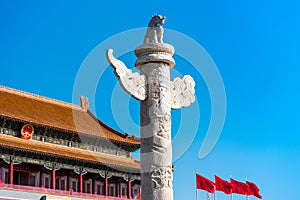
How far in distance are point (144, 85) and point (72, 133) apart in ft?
102

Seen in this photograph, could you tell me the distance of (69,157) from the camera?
3759cm

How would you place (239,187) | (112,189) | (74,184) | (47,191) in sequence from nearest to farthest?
(47,191)
(74,184)
(239,187)
(112,189)

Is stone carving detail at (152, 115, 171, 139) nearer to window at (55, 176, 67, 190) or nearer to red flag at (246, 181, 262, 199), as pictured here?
window at (55, 176, 67, 190)

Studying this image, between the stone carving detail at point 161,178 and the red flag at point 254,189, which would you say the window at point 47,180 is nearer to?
the red flag at point 254,189

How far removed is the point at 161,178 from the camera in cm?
914

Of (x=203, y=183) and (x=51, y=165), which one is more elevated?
(x=51, y=165)

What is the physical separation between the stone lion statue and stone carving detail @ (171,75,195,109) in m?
0.75

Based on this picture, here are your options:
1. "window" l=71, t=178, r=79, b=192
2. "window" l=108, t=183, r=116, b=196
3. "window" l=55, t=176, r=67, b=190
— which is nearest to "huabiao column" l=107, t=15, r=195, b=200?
"window" l=55, t=176, r=67, b=190

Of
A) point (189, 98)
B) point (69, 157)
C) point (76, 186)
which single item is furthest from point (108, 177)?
point (189, 98)

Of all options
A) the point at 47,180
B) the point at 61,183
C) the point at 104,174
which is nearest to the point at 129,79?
the point at 47,180

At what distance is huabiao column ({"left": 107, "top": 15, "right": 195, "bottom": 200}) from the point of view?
914 centimetres

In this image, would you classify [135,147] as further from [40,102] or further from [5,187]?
[5,187]

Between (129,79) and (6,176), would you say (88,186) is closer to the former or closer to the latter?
(6,176)

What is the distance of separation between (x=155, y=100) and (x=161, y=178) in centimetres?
122
